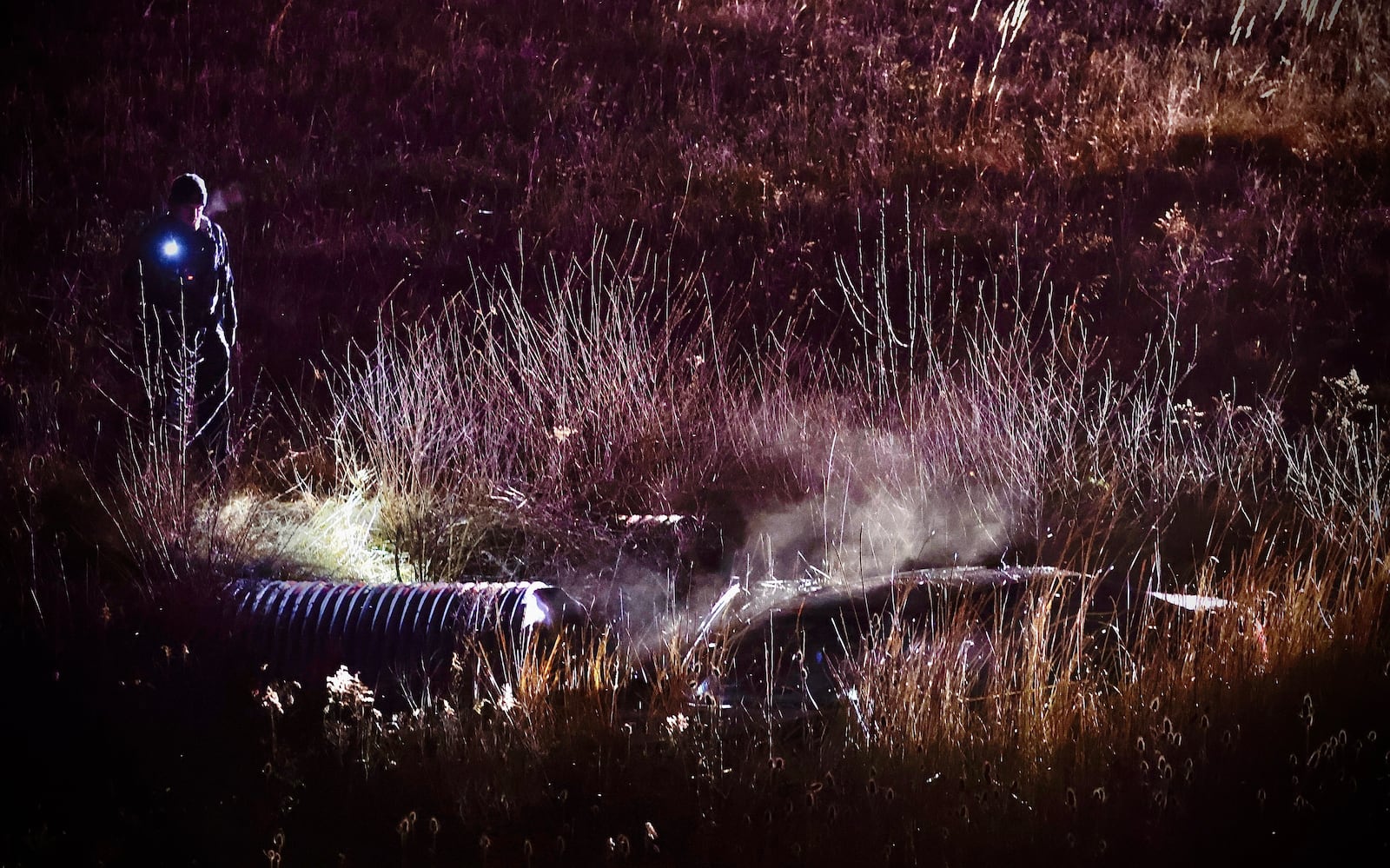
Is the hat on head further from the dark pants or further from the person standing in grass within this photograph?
the dark pants

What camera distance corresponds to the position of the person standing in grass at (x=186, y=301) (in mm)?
5691

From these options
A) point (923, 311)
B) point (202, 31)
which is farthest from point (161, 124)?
point (923, 311)

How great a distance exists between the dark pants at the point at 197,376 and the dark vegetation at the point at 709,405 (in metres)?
0.24

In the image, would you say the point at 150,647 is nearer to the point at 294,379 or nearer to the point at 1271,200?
the point at 294,379

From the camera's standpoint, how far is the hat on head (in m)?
5.69

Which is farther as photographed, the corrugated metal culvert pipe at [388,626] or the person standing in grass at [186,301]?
the person standing in grass at [186,301]

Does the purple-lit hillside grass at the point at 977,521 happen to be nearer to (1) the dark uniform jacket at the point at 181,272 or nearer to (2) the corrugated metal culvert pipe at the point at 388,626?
(2) the corrugated metal culvert pipe at the point at 388,626

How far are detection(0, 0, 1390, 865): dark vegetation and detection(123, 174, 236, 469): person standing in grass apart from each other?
0.34 meters

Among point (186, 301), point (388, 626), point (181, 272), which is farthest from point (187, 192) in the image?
point (388, 626)

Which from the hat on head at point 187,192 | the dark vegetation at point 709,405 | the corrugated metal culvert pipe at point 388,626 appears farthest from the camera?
the hat on head at point 187,192

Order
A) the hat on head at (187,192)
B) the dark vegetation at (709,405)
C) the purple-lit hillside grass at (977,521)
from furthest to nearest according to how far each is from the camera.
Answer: the hat on head at (187,192) → the purple-lit hillside grass at (977,521) → the dark vegetation at (709,405)

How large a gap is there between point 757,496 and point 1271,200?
5.83 m

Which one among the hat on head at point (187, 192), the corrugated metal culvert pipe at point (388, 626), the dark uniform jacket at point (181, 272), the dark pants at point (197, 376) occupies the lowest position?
the corrugated metal culvert pipe at point (388, 626)

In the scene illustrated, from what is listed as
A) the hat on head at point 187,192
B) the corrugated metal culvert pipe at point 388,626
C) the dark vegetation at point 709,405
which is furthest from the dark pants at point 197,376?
the corrugated metal culvert pipe at point 388,626
